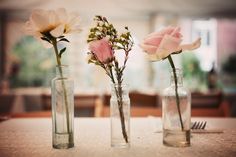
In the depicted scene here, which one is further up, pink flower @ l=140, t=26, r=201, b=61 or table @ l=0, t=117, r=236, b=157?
pink flower @ l=140, t=26, r=201, b=61

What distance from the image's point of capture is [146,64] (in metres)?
7.75

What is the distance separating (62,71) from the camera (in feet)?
3.28

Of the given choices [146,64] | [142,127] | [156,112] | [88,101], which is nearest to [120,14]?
[146,64]

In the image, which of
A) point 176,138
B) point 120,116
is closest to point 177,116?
point 176,138

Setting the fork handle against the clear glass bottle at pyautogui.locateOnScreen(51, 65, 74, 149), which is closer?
the clear glass bottle at pyautogui.locateOnScreen(51, 65, 74, 149)

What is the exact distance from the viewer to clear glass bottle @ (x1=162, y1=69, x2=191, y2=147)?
103cm

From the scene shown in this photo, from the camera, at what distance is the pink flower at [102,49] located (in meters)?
0.96

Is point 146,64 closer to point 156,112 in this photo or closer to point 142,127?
point 156,112

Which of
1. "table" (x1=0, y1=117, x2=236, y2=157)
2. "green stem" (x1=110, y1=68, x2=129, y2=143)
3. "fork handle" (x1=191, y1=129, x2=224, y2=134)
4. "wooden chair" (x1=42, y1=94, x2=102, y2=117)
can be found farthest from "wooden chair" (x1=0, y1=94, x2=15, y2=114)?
"green stem" (x1=110, y1=68, x2=129, y2=143)

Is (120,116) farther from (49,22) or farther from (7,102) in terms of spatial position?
(7,102)

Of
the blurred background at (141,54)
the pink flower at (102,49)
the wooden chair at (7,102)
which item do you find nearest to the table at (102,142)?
the pink flower at (102,49)

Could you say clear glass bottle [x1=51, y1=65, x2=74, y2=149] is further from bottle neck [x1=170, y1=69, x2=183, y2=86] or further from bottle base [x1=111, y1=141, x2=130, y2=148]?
bottle neck [x1=170, y1=69, x2=183, y2=86]

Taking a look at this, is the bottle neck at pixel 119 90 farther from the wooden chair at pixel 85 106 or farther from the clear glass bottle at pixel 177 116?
the wooden chair at pixel 85 106

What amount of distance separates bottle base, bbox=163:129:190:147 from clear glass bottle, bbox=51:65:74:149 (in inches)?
11.0
